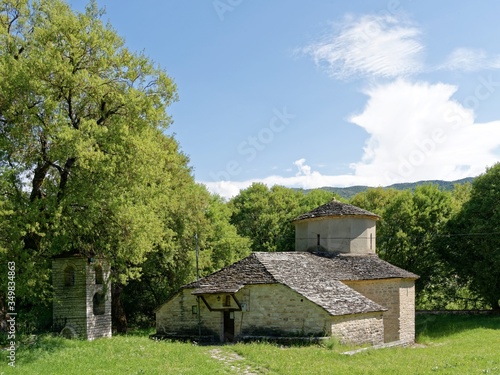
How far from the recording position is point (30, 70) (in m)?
17.8

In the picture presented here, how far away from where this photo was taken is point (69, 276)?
22.2 metres

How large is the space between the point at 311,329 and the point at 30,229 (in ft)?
37.0

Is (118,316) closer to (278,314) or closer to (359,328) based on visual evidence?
(278,314)

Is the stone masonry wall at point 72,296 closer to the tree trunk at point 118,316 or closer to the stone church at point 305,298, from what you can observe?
the stone church at point 305,298

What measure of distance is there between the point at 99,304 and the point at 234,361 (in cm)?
927

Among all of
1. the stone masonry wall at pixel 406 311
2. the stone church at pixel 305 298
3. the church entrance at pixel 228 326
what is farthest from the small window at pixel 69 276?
the stone masonry wall at pixel 406 311

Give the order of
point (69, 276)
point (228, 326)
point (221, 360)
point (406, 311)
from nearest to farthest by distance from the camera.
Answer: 1. point (221, 360)
2. point (69, 276)
3. point (228, 326)
4. point (406, 311)

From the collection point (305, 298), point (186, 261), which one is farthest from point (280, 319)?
point (186, 261)

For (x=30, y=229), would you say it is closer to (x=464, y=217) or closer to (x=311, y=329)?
(x=311, y=329)

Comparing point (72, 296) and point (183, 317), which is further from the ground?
point (72, 296)

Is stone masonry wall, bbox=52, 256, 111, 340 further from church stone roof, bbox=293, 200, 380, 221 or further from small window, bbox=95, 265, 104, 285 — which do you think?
church stone roof, bbox=293, 200, 380, 221

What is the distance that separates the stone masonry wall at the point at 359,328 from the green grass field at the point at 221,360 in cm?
109

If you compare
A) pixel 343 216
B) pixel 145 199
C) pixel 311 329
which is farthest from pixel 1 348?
pixel 343 216

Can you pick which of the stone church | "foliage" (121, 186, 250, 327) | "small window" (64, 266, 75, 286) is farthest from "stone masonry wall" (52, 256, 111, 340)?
"foliage" (121, 186, 250, 327)
